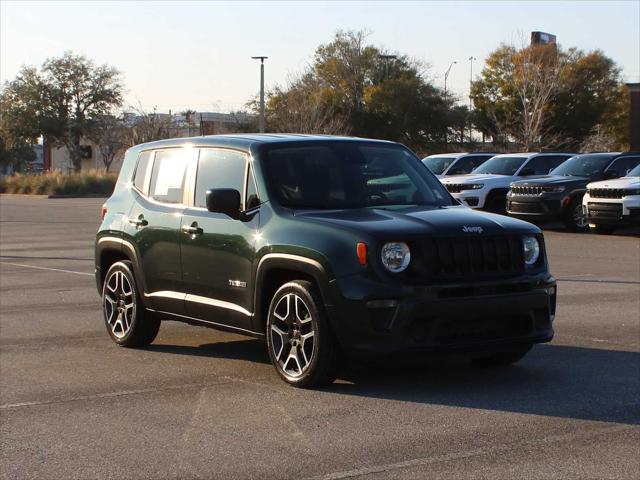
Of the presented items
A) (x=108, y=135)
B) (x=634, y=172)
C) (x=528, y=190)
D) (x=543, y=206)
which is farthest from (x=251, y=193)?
(x=108, y=135)

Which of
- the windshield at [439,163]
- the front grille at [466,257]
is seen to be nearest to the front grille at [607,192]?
the windshield at [439,163]

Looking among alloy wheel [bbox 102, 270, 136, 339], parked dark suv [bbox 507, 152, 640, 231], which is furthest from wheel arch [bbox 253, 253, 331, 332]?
parked dark suv [bbox 507, 152, 640, 231]

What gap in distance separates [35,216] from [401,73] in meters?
36.6

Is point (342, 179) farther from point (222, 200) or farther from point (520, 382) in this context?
point (520, 382)

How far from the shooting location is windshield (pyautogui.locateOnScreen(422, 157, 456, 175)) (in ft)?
98.9

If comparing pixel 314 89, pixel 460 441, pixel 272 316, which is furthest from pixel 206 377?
pixel 314 89

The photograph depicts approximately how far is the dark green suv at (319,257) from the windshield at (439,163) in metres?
21.0

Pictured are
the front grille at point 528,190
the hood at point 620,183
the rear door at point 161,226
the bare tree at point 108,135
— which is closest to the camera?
the rear door at point 161,226

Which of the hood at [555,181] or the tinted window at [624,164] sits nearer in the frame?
the hood at [555,181]

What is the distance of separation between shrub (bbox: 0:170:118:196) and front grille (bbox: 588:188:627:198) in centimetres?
3763

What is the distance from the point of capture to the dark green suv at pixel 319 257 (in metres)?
7.32

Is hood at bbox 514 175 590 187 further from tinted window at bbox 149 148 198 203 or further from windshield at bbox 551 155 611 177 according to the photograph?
tinted window at bbox 149 148 198 203

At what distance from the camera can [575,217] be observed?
2456 cm

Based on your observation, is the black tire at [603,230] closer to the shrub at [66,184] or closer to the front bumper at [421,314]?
the front bumper at [421,314]
